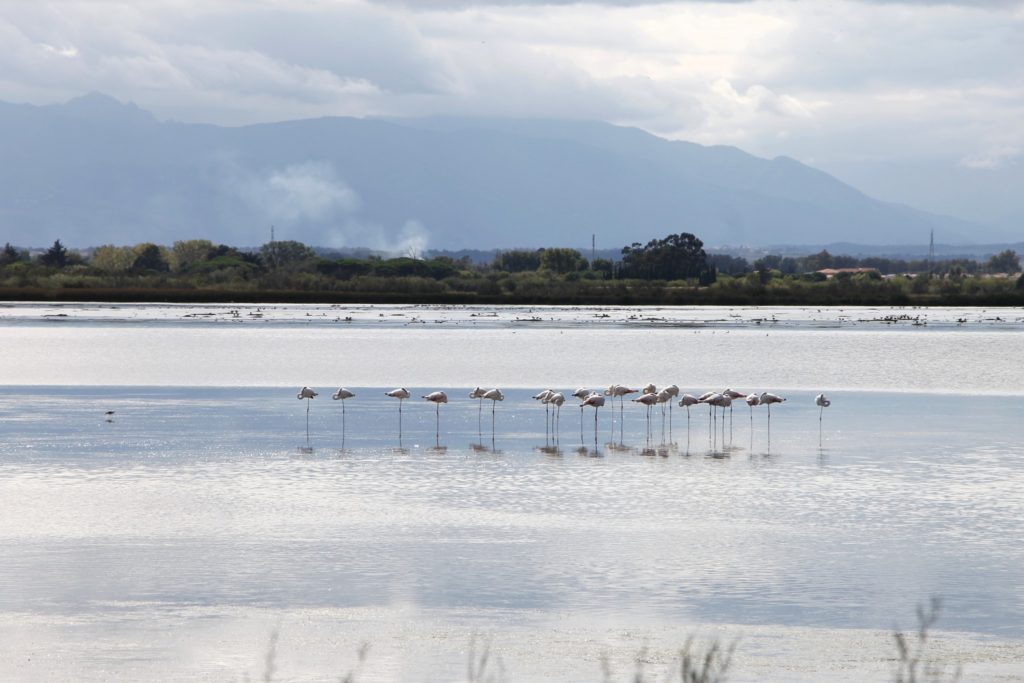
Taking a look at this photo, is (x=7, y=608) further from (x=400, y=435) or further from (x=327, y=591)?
(x=400, y=435)

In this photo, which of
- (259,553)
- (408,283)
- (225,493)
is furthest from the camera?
(408,283)

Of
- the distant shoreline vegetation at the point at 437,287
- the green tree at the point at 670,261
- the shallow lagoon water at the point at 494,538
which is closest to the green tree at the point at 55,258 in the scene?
the distant shoreline vegetation at the point at 437,287

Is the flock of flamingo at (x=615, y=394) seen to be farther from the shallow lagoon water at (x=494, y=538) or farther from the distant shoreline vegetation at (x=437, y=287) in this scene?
the distant shoreline vegetation at (x=437, y=287)

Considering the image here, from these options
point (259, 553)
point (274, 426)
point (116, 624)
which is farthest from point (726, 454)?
point (116, 624)

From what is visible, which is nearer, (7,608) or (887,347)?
(7,608)

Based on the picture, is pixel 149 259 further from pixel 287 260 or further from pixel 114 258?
pixel 287 260

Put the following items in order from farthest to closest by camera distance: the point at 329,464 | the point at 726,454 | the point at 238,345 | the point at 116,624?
the point at 238,345, the point at 726,454, the point at 329,464, the point at 116,624

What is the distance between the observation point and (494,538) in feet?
54.2

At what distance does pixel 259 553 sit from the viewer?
15.6 m

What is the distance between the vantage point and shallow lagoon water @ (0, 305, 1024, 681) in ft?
39.5

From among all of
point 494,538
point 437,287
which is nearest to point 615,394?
point 494,538

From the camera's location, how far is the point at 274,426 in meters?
→ 28.2

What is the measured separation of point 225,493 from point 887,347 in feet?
148

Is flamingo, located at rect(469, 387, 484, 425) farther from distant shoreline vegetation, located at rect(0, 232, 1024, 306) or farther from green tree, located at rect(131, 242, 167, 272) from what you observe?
green tree, located at rect(131, 242, 167, 272)
